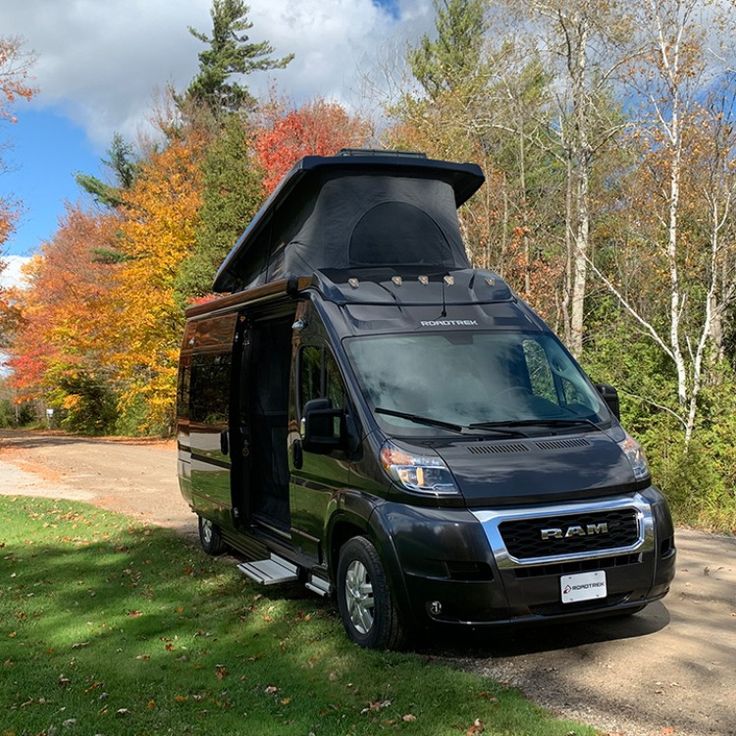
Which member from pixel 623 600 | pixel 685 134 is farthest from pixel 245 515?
pixel 685 134

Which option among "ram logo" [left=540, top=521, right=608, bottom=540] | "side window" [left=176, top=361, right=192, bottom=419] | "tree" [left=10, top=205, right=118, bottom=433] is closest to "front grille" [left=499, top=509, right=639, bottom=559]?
"ram logo" [left=540, top=521, right=608, bottom=540]

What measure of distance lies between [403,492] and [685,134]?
37.7 ft

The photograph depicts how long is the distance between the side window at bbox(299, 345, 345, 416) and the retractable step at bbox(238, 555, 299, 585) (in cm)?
130

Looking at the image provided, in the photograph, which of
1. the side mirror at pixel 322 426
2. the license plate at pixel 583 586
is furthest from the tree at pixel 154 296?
the license plate at pixel 583 586

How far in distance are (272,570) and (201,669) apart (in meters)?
1.43

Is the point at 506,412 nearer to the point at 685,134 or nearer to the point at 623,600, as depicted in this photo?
the point at 623,600

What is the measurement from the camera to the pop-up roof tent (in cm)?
706

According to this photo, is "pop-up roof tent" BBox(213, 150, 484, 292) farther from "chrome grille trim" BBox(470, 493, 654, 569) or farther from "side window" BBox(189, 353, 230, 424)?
"chrome grille trim" BBox(470, 493, 654, 569)

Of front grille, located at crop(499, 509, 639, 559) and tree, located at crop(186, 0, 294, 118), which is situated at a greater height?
tree, located at crop(186, 0, 294, 118)

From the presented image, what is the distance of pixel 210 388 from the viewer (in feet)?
28.0

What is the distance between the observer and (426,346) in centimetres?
584

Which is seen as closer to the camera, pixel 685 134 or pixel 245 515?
pixel 245 515

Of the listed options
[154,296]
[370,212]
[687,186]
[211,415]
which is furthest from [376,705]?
[154,296]

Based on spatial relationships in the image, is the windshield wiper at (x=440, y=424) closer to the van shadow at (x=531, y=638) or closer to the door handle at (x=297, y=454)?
the door handle at (x=297, y=454)
